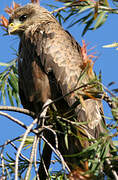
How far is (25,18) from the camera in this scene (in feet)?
20.6

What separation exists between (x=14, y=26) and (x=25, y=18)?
271mm

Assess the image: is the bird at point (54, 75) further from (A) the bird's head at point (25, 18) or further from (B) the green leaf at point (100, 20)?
(B) the green leaf at point (100, 20)

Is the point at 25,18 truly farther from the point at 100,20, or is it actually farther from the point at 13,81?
the point at 100,20

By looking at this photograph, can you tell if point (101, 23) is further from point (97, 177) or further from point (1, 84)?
point (1, 84)

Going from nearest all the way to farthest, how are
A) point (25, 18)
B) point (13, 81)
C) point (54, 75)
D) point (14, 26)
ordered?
1. point (54, 75)
2. point (13, 81)
3. point (14, 26)
4. point (25, 18)

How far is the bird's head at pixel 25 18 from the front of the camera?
6.09 m

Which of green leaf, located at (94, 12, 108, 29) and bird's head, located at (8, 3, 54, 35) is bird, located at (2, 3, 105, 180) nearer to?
bird's head, located at (8, 3, 54, 35)

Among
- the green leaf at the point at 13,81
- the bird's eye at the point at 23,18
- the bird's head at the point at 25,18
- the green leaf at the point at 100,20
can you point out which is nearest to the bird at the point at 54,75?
the green leaf at the point at 13,81

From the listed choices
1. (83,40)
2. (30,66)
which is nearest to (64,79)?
(30,66)

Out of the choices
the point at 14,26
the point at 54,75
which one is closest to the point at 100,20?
the point at 54,75

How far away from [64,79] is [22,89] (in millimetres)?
777

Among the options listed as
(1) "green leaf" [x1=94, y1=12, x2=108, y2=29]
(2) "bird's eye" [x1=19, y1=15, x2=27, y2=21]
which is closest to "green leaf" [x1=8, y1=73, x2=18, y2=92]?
(2) "bird's eye" [x1=19, y1=15, x2=27, y2=21]

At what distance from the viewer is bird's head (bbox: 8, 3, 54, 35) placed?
20.0 feet

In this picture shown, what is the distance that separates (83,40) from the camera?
12.4 ft
